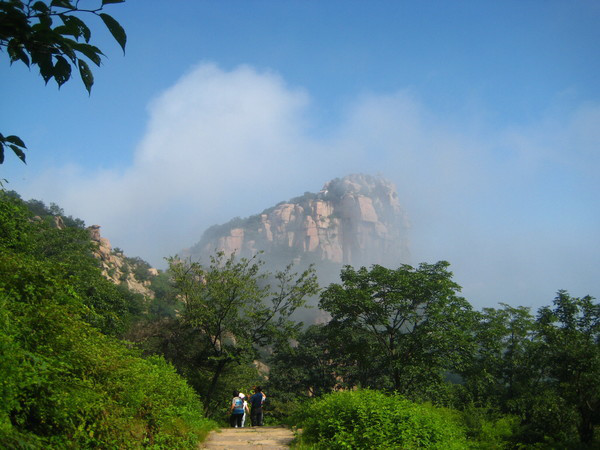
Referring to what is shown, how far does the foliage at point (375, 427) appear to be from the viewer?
615cm

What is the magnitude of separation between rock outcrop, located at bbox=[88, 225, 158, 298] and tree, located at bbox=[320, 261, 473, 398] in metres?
48.3

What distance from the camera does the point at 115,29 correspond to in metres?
1.46

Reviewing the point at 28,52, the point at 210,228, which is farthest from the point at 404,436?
the point at 210,228

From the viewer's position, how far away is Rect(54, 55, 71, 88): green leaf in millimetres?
1546

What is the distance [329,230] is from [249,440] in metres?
153

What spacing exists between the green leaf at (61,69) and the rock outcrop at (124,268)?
6355cm

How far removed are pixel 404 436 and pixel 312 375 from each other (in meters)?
29.3

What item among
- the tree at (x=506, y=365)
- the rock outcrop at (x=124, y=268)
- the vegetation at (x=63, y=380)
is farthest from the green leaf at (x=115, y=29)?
the rock outcrop at (x=124, y=268)

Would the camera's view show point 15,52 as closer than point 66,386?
Yes

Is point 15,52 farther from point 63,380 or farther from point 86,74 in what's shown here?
point 63,380

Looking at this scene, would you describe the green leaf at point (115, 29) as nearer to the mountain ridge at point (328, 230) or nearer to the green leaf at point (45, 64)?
the green leaf at point (45, 64)

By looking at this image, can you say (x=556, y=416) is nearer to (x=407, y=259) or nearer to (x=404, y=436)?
(x=404, y=436)

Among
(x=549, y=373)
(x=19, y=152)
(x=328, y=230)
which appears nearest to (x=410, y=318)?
(x=549, y=373)

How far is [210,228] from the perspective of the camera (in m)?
187
